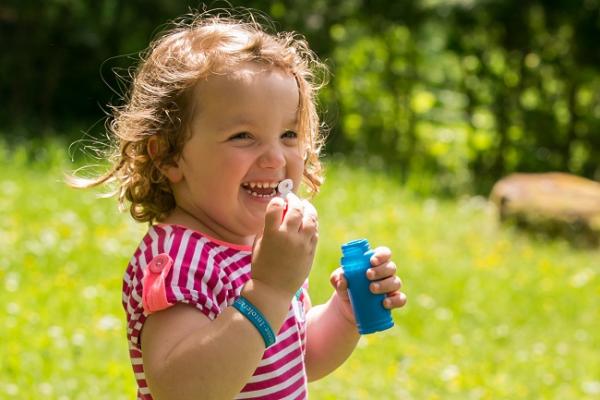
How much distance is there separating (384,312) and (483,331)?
366 centimetres

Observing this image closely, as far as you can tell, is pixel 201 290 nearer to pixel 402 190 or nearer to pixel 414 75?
pixel 402 190

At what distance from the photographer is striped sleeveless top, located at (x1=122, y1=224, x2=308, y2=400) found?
1801 millimetres

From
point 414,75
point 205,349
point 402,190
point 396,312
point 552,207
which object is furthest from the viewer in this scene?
point 414,75

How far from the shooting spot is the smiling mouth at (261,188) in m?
1.91

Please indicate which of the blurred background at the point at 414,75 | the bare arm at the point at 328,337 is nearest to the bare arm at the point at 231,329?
the bare arm at the point at 328,337

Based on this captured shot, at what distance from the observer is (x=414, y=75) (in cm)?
1009

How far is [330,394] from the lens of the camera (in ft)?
14.4

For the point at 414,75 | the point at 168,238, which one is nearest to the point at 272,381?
the point at 168,238

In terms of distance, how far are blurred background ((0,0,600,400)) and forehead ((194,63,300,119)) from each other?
2.17 ft

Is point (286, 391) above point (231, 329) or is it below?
below

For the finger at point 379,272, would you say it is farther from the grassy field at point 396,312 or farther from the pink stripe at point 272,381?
the grassy field at point 396,312

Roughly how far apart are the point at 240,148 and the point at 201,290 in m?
0.26

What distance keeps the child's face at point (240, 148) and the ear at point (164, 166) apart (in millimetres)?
24

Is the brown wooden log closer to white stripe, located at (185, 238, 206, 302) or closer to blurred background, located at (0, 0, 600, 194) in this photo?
blurred background, located at (0, 0, 600, 194)
